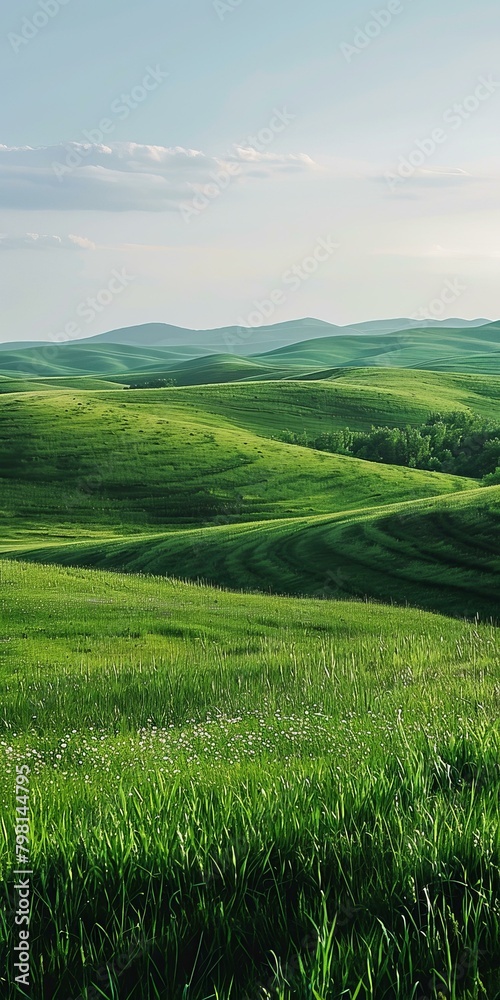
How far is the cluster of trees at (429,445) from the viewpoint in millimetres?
63653

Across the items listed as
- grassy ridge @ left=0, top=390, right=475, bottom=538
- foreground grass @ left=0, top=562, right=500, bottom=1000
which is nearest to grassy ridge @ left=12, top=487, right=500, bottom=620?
foreground grass @ left=0, top=562, right=500, bottom=1000

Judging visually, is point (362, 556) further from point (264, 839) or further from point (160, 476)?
point (160, 476)

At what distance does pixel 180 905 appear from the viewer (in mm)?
4070

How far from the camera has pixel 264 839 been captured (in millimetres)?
4551

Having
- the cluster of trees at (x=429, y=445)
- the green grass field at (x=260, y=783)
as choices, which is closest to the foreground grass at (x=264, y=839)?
the green grass field at (x=260, y=783)

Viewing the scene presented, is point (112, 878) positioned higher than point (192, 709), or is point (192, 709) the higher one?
point (112, 878)

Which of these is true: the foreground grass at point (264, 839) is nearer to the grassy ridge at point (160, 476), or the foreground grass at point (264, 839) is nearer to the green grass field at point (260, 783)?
the green grass field at point (260, 783)

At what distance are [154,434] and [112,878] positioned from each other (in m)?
72.3

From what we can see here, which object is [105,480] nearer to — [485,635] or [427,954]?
[485,635]

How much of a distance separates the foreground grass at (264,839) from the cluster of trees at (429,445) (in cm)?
5446

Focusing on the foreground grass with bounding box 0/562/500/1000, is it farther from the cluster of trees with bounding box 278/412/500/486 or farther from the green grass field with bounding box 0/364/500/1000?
the cluster of trees with bounding box 278/412/500/486

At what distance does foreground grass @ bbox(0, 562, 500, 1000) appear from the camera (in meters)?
3.64

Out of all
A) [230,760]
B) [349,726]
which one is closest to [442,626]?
[349,726]

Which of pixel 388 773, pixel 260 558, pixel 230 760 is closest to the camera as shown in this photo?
pixel 388 773
